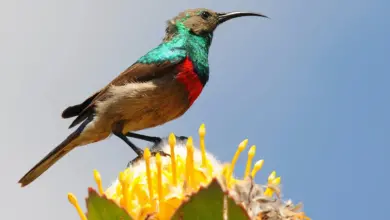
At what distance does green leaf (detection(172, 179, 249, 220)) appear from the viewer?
2.46 meters

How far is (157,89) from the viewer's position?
6.66m

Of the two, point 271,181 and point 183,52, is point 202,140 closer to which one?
point 271,181

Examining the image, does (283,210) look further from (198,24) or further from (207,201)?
(198,24)

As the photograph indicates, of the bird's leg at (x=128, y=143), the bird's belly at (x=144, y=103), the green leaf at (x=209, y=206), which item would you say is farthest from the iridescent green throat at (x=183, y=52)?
the green leaf at (x=209, y=206)

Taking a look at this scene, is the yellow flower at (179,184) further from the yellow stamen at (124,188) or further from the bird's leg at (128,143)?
the bird's leg at (128,143)

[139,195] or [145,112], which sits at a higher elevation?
[145,112]

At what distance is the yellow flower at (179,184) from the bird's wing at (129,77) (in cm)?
370

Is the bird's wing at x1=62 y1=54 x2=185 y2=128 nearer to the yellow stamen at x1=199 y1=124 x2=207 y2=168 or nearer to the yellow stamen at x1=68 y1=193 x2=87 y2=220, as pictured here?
the yellow stamen at x1=199 y1=124 x2=207 y2=168

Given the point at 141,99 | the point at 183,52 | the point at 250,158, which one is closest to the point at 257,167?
the point at 250,158

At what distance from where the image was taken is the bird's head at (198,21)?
298 inches

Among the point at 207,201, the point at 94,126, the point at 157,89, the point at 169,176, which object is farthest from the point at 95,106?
the point at 207,201

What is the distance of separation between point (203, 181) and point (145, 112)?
12.4 feet

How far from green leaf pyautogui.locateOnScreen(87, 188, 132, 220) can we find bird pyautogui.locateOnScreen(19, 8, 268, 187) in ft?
11.9

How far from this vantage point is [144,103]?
6.61m
